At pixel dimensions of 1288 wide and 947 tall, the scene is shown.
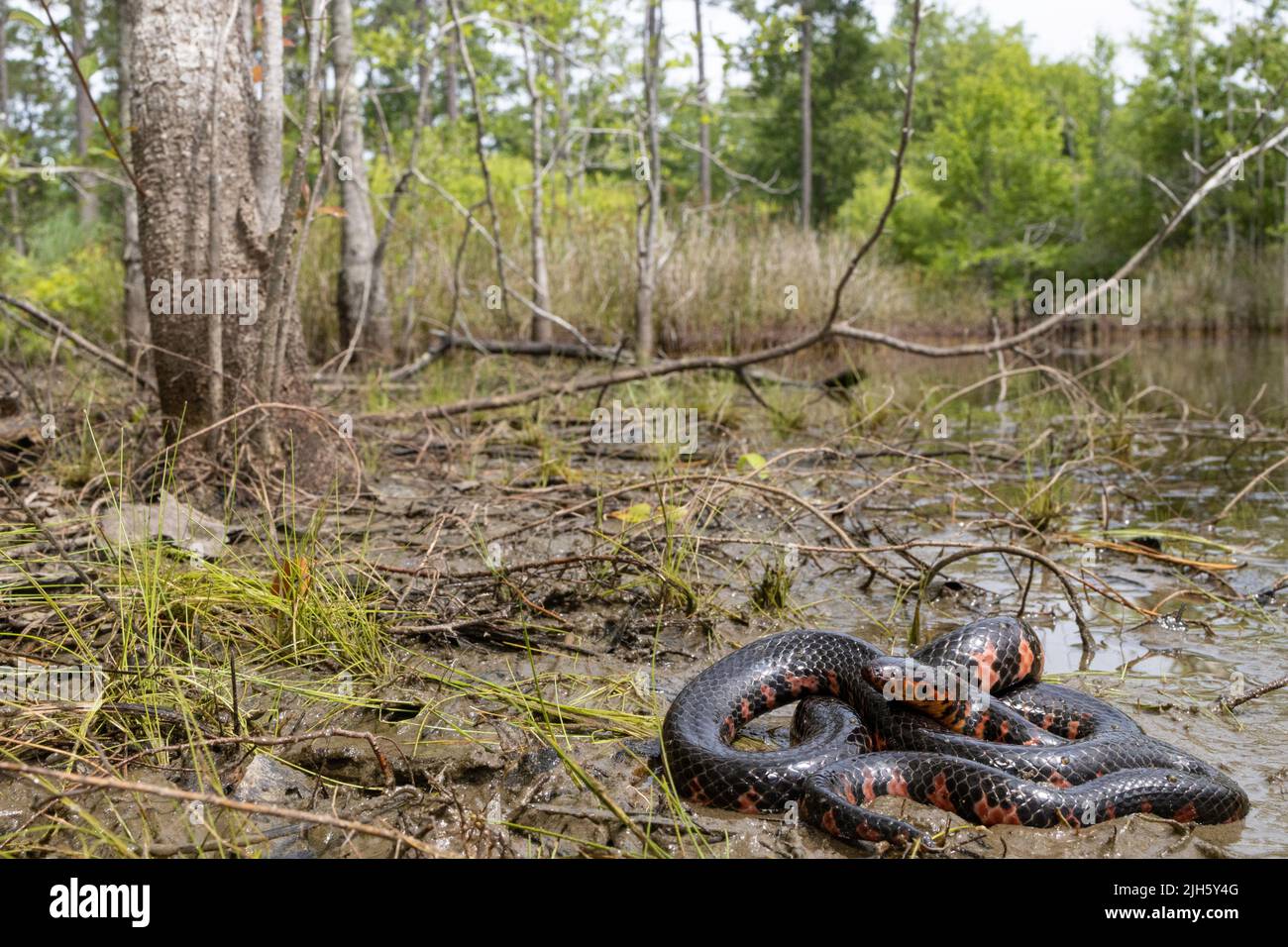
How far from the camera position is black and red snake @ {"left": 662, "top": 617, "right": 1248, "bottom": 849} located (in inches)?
103

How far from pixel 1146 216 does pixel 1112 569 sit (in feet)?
133

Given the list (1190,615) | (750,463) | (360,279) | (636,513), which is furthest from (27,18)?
(360,279)

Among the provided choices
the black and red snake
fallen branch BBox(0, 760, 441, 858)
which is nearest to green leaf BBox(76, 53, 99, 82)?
fallen branch BBox(0, 760, 441, 858)

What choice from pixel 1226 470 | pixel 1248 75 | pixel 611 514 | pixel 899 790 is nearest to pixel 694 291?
pixel 1226 470

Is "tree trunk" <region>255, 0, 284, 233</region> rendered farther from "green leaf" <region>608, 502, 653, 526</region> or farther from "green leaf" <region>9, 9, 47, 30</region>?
"green leaf" <region>608, 502, 653, 526</region>

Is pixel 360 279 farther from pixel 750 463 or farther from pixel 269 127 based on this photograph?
pixel 750 463

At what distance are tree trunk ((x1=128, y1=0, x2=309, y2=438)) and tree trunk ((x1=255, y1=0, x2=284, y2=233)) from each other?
0.21 ft

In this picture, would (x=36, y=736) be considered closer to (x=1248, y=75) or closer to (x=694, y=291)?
(x=694, y=291)

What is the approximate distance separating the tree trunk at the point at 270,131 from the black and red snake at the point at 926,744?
3.86 metres

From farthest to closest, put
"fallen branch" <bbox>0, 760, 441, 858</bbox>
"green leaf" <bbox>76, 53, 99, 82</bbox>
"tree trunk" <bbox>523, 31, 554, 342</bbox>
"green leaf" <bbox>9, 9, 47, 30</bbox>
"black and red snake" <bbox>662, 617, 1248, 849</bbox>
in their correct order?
1. "tree trunk" <bbox>523, 31, 554, 342</bbox>
2. "green leaf" <bbox>76, 53, 99, 82</bbox>
3. "green leaf" <bbox>9, 9, 47, 30</bbox>
4. "black and red snake" <bbox>662, 617, 1248, 849</bbox>
5. "fallen branch" <bbox>0, 760, 441, 858</bbox>

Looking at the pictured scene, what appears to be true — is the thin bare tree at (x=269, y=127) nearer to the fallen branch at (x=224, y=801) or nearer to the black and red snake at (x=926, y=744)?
the black and red snake at (x=926, y=744)

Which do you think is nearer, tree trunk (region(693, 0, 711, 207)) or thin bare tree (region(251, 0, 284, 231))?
thin bare tree (region(251, 0, 284, 231))

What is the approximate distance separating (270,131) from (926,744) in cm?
458

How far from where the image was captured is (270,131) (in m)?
5.36
